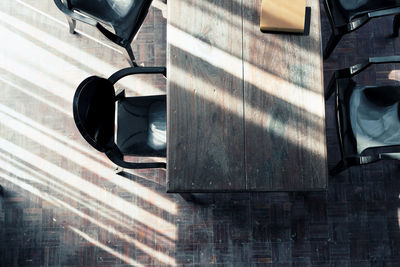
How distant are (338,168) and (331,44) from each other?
108 cm

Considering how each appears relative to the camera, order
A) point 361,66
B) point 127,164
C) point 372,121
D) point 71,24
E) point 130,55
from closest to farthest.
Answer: point 127,164 < point 361,66 < point 372,121 < point 130,55 < point 71,24

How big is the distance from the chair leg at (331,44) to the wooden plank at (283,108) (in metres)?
0.63

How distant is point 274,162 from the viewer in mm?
2367

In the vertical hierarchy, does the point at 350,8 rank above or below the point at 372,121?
above

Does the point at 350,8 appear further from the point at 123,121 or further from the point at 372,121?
the point at 123,121

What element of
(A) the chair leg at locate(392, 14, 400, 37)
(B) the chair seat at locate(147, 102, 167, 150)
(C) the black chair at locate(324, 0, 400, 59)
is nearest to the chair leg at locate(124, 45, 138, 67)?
(B) the chair seat at locate(147, 102, 167, 150)

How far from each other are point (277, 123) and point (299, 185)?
0.42 meters

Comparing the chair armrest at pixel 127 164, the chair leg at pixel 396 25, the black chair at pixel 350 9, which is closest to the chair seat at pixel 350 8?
the black chair at pixel 350 9

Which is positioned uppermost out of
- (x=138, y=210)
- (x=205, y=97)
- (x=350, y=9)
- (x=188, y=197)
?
(x=350, y=9)

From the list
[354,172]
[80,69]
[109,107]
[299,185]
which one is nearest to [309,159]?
[299,185]

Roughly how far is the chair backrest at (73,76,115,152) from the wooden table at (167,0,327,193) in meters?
0.46

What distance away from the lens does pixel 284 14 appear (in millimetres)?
2465

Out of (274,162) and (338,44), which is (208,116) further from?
(338,44)

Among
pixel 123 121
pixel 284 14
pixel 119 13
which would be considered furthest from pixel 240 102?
pixel 119 13
